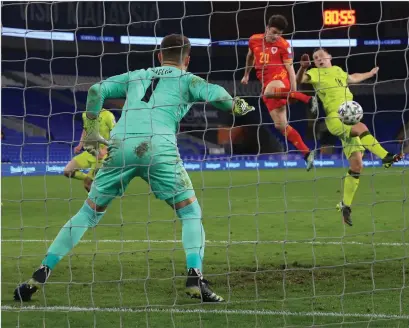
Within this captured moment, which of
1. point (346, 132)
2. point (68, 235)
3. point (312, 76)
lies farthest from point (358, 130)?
point (68, 235)

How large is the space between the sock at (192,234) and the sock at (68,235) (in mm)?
657

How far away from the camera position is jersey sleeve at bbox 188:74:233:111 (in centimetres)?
533

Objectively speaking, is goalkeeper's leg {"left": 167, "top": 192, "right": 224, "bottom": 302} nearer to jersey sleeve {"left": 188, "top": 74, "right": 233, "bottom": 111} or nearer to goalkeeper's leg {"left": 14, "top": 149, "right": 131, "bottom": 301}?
goalkeeper's leg {"left": 14, "top": 149, "right": 131, "bottom": 301}

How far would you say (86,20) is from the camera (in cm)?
3322

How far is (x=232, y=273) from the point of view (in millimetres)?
6496

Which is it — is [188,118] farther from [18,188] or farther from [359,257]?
[359,257]

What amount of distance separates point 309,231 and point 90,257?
3.30 metres

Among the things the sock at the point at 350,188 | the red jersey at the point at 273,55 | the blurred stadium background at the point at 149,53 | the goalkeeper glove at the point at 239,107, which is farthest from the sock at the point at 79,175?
the blurred stadium background at the point at 149,53

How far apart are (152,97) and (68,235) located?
1.18 m

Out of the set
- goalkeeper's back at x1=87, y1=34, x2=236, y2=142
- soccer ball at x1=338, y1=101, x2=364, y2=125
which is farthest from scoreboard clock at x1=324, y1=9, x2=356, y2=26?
goalkeeper's back at x1=87, y1=34, x2=236, y2=142

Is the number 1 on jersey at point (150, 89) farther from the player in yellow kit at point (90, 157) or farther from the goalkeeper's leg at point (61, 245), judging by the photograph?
the player in yellow kit at point (90, 157)

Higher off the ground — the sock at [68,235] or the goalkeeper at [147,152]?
the goalkeeper at [147,152]

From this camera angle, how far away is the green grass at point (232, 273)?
16.3ft

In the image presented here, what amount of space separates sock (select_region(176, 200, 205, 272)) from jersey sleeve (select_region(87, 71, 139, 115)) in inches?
38.1
